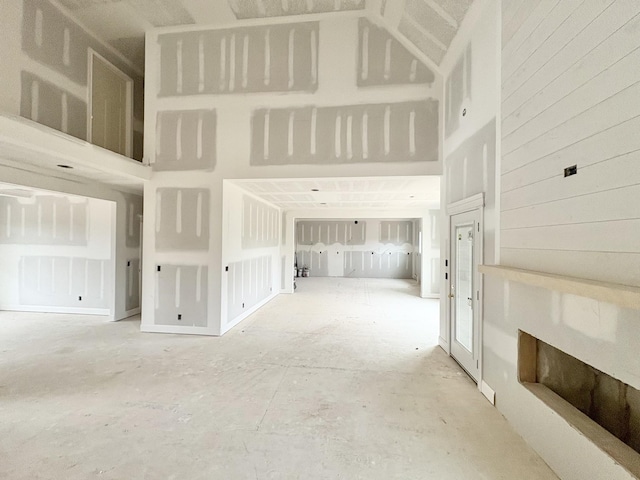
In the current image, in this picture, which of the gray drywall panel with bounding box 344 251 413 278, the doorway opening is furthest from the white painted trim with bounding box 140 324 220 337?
the gray drywall panel with bounding box 344 251 413 278

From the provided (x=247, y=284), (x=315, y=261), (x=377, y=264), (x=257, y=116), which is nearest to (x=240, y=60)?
(x=257, y=116)

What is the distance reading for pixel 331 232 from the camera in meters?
12.2

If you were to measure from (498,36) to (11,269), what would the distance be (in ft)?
29.6

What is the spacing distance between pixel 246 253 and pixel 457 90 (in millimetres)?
4395

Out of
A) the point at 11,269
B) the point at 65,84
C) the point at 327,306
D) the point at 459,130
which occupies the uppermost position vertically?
the point at 65,84

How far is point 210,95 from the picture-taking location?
449cm

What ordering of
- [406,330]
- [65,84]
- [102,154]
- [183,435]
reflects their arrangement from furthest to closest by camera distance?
[406,330] → [65,84] → [102,154] → [183,435]

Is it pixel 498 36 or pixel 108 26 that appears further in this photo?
pixel 108 26

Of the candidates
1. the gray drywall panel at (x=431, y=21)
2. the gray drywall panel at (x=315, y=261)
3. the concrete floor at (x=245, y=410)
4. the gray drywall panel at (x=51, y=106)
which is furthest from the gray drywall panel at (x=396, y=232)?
the gray drywall panel at (x=51, y=106)

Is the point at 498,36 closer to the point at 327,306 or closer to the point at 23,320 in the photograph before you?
the point at 327,306

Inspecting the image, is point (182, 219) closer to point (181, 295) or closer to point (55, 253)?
point (181, 295)

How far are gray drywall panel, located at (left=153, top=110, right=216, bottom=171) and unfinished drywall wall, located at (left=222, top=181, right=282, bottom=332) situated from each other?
591 mm

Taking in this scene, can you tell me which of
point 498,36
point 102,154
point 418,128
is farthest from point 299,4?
point 102,154

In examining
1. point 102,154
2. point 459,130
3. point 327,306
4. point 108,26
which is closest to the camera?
point 459,130
